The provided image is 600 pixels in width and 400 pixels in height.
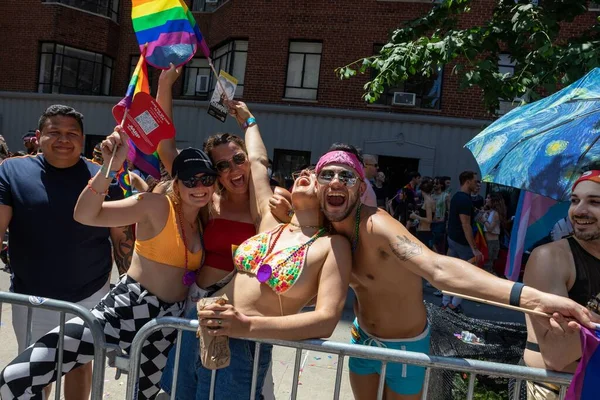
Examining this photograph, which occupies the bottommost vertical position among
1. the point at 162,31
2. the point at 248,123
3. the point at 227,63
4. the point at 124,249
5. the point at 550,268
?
the point at 124,249

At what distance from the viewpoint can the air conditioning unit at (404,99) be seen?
14023 millimetres

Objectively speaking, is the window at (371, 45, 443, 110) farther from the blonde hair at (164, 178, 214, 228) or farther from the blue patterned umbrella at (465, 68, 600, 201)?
the blonde hair at (164, 178, 214, 228)

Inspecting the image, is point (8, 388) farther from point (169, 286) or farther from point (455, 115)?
point (455, 115)

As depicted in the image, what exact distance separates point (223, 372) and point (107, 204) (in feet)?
3.37

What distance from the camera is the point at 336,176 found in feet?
8.20

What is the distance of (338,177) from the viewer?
250 cm

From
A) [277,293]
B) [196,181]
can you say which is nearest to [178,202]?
[196,181]

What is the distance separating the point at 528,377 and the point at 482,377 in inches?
76.1

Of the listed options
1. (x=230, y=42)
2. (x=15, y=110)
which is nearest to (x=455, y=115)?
(x=230, y=42)

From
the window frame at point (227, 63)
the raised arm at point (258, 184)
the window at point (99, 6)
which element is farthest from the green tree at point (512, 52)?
the window at point (99, 6)

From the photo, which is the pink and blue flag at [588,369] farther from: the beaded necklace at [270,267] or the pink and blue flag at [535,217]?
the pink and blue flag at [535,217]

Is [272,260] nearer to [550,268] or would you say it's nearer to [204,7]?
[550,268]

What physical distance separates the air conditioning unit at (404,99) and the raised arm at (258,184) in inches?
440

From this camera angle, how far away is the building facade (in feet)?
45.7
